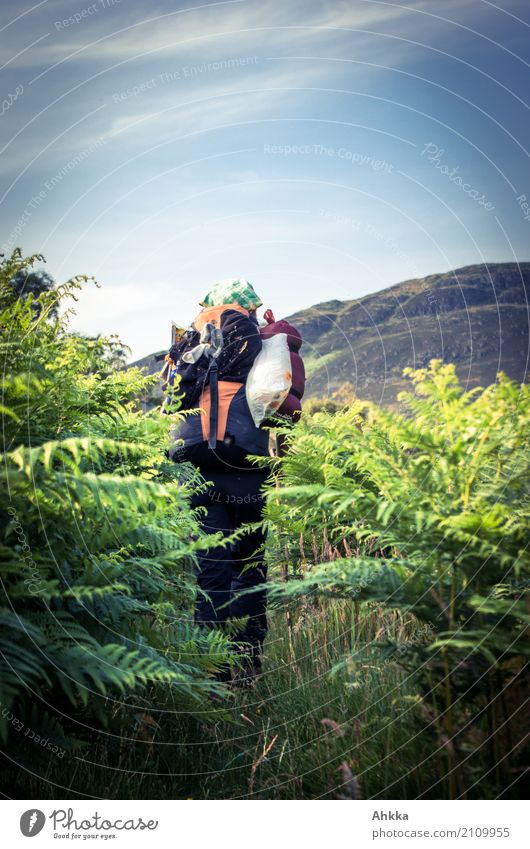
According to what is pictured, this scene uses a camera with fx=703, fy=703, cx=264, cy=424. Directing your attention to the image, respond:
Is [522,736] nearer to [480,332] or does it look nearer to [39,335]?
[480,332]

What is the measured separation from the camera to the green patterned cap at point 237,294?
14.1 feet

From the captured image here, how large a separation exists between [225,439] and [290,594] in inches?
74.1

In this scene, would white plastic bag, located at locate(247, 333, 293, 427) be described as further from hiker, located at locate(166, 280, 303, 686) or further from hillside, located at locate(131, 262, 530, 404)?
hillside, located at locate(131, 262, 530, 404)

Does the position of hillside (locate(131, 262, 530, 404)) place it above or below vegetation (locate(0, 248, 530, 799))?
above

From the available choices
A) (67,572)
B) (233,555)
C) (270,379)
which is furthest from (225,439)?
(67,572)

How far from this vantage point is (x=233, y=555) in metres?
4.53

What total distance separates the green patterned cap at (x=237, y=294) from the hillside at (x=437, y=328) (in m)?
0.65

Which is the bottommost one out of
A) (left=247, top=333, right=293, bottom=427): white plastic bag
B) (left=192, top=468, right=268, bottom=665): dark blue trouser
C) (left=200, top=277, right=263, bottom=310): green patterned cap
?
(left=192, top=468, right=268, bottom=665): dark blue trouser

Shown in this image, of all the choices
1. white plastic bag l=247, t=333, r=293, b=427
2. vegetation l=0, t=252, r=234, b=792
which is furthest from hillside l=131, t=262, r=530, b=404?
vegetation l=0, t=252, r=234, b=792

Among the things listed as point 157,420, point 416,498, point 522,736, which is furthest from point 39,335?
point 522,736

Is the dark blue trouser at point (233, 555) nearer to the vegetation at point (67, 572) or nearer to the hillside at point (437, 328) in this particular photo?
the hillside at point (437, 328)

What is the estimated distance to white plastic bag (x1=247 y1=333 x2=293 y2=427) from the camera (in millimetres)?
4082

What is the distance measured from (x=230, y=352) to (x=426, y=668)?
2.38m

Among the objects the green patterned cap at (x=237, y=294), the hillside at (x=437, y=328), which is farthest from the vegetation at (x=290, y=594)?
the green patterned cap at (x=237, y=294)
